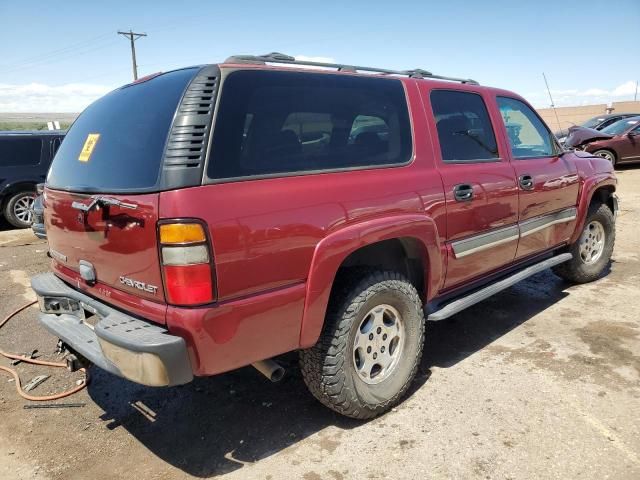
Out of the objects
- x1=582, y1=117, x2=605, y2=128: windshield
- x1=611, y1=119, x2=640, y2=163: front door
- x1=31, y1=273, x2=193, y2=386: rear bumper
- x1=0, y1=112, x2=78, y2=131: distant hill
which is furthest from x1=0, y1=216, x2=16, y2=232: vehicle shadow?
x1=0, y1=112, x2=78, y2=131: distant hill

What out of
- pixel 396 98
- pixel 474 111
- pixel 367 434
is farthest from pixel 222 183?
pixel 474 111

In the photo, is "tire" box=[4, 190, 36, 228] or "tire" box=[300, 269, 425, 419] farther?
"tire" box=[4, 190, 36, 228]

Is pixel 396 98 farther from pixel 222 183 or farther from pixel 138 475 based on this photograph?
pixel 138 475

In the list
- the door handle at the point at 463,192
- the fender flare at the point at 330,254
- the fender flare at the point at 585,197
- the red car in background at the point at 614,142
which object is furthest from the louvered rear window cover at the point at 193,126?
the red car in background at the point at 614,142

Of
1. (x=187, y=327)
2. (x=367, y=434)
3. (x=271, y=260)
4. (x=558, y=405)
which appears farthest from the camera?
(x=558, y=405)

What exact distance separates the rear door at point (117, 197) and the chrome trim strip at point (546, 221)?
280cm

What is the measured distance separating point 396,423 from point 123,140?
2.15 meters

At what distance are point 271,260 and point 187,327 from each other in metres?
0.46

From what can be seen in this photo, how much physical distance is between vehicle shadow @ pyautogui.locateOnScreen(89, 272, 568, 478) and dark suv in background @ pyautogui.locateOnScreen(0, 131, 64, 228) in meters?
7.09

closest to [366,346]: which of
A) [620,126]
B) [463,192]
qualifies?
[463,192]

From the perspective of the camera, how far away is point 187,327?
2055mm

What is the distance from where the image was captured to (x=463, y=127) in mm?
3512

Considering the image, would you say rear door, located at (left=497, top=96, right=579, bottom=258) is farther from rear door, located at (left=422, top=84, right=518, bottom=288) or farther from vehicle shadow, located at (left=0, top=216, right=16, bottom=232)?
vehicle shadow, located at (left=0, top=216, right=16, bottom=232)

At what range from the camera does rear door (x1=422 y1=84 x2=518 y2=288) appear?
3.20 metres
